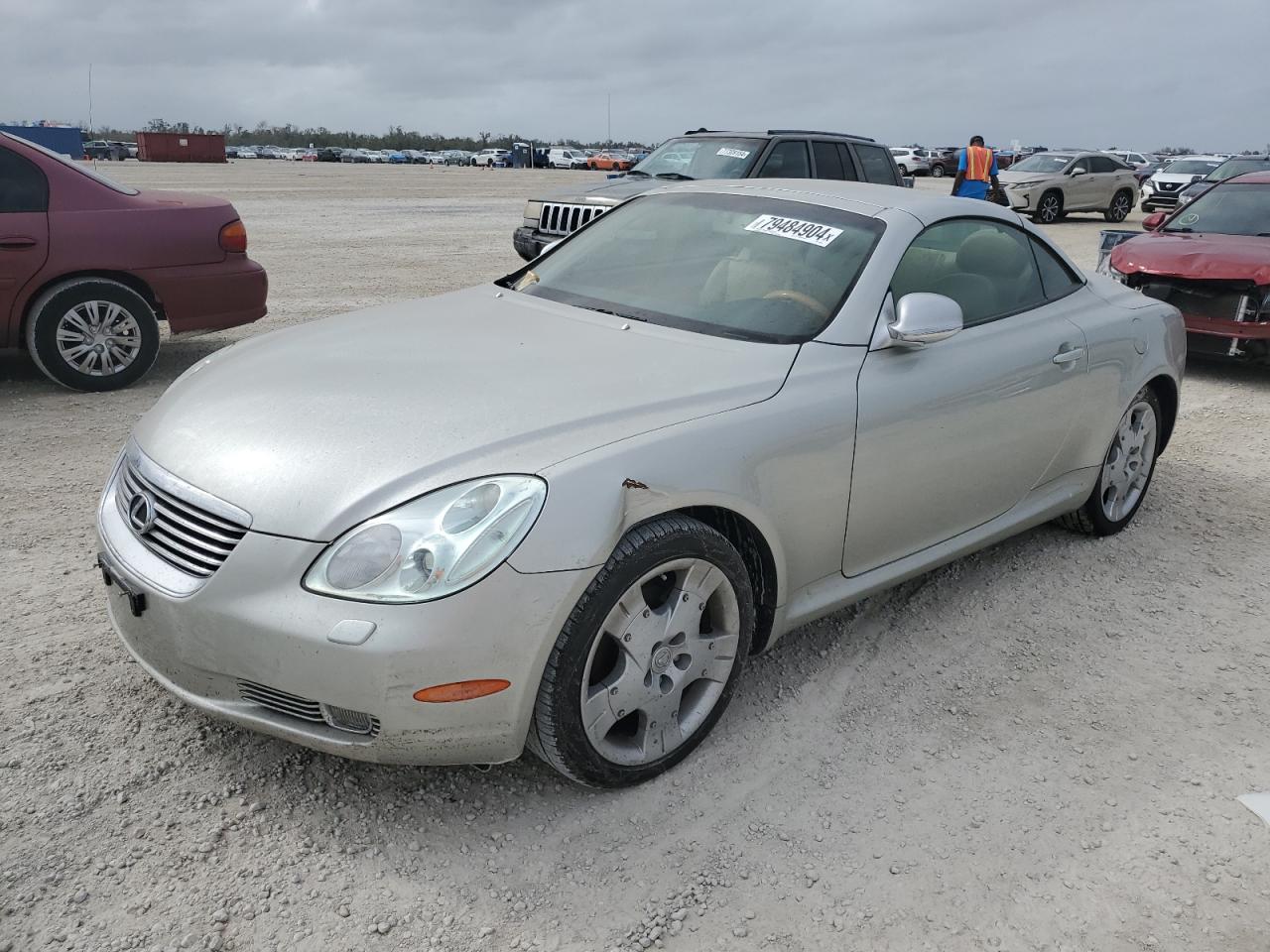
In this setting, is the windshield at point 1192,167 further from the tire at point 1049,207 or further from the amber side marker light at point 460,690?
the amber side marker light at point 460,690

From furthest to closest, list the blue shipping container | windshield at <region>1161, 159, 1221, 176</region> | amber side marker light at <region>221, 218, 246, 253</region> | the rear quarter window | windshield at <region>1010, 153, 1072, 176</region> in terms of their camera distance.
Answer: the blue shipping container → windshield at <region>1161, 159, 1221, 176</region> → windshield at <region>1010, 153, 1072, 176</region> → the rear quarter window → amber side marker light at <region>221, 218, 246, 253</region>

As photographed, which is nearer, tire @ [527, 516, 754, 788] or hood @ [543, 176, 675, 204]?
tire @ [527, 516, 754, 788]

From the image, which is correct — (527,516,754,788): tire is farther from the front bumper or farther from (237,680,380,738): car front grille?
(237,680,380,738): car front grille

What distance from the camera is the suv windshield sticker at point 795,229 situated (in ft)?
11.7

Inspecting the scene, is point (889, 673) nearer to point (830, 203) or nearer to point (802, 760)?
point (802, 760)

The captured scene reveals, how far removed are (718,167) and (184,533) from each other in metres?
8.51

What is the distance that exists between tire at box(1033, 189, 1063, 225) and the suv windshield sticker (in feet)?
66.0

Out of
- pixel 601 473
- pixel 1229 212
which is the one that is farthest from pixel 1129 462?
pixel 1229 212

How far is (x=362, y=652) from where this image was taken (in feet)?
7.58

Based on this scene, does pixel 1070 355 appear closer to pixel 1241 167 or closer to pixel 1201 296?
pixel 1201 296

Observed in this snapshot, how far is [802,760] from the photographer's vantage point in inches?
118

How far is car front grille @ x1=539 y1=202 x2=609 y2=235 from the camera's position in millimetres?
9930

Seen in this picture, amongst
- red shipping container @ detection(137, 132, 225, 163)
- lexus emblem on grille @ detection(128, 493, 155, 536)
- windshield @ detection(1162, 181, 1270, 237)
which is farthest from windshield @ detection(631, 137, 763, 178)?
red shipping container @ detection(137, 132, 225, 163)

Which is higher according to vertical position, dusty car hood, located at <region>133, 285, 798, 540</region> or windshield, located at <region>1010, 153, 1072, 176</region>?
windshield, located at <region>1010, 153, 1072, 176</region>
